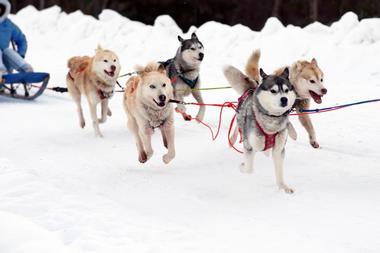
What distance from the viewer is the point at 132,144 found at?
19.4 ft

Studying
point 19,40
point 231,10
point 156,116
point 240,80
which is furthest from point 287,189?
point 231,10

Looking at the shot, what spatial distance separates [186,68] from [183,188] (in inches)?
96.4

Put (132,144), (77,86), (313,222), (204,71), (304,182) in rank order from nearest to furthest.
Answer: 1. (313,222)
2. (304,182)
3. (132,144)
4. (77,86)
5. (204,71)

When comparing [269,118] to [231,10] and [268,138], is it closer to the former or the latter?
[268,138]

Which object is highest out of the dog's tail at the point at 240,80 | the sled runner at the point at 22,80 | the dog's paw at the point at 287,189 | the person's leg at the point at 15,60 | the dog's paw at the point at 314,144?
the dog's tail at the point at 240,80

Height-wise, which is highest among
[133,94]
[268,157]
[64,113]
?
[133,94]

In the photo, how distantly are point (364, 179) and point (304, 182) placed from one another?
1.70 feet

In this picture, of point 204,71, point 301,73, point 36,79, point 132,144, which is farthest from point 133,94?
point 204,71

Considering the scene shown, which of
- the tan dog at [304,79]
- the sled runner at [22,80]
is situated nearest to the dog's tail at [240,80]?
the tan dog at [304,79]

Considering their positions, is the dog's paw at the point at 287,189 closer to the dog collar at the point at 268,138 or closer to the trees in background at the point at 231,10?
the dog collar at the point at 268,138

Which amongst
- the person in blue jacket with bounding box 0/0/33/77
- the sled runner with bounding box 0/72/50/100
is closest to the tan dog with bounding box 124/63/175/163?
the sled runner with bounding box 0/72/50/100

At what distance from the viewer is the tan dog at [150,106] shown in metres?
4.57

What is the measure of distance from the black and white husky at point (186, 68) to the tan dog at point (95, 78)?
71 cm

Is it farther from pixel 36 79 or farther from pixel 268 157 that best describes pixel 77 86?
pixel 268 157
